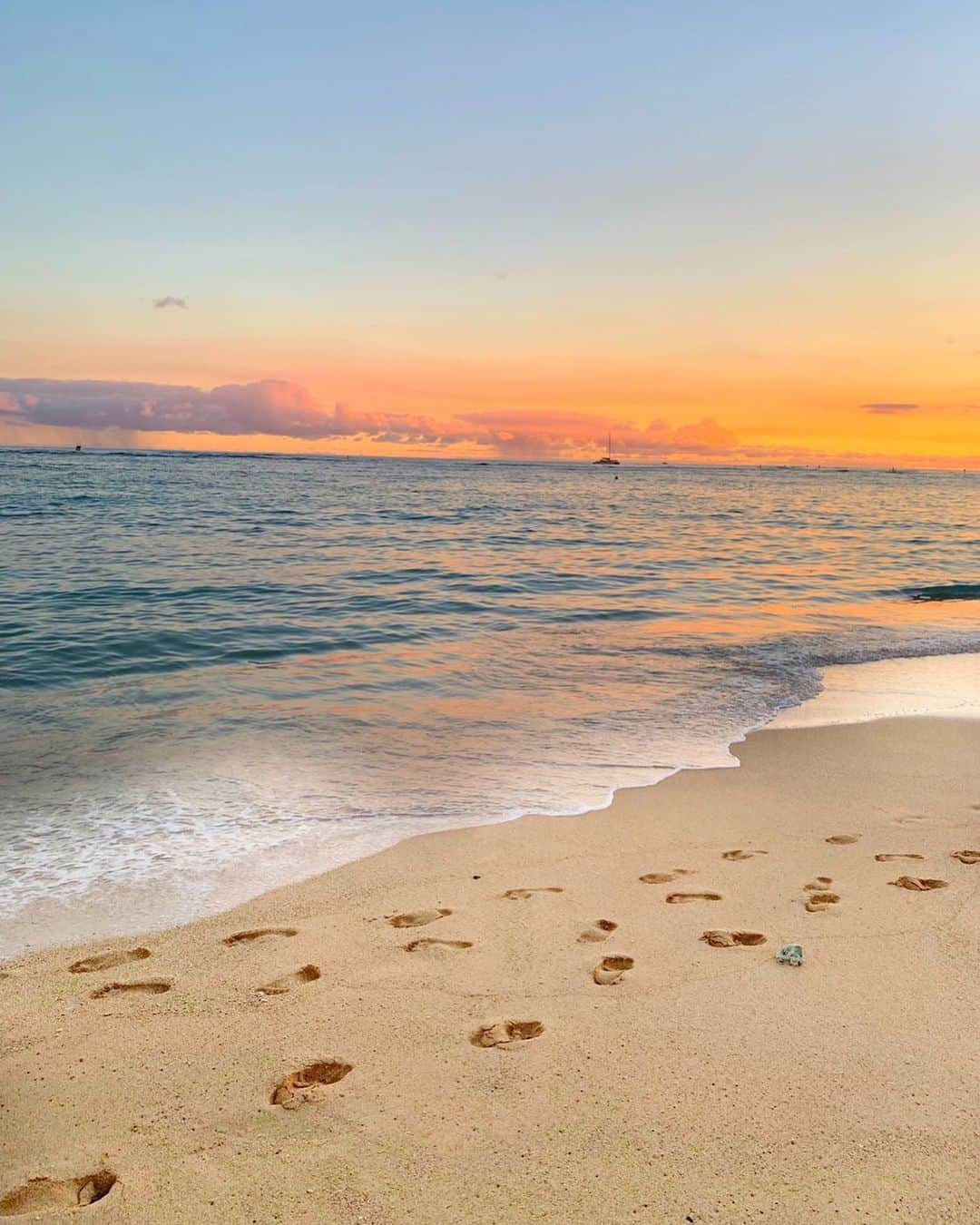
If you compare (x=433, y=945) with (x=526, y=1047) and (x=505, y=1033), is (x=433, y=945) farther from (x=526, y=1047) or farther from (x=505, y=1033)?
(x=526, y=1047)

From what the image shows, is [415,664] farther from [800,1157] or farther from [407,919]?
[800,1157]

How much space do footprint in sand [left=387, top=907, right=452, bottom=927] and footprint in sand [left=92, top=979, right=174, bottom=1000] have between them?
996 millimetres

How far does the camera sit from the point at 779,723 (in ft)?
25.1

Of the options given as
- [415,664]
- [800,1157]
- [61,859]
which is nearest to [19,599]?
[415,664]

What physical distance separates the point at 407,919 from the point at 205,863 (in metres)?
1.40

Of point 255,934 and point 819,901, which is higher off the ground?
point 819,901

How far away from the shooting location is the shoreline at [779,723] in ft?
13.3

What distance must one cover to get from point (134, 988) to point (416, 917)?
1.22 meters

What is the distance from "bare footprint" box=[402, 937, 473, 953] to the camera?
3756mm

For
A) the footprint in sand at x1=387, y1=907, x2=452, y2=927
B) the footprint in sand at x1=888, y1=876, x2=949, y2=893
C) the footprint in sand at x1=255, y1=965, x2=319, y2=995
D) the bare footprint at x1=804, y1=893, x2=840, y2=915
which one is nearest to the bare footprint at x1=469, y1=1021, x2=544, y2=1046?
the footprint in sand at x1=255, y1=965, x2=319, y2=995

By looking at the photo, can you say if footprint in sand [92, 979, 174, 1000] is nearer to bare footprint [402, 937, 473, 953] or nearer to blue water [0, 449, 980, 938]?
blue water [0, 449, 980, 938]

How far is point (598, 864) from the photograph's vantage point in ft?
15.3

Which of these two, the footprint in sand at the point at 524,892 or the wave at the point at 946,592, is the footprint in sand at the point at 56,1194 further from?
the wave at the point at 946,592

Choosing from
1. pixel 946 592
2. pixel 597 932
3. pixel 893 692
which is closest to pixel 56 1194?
pixel 597 932
